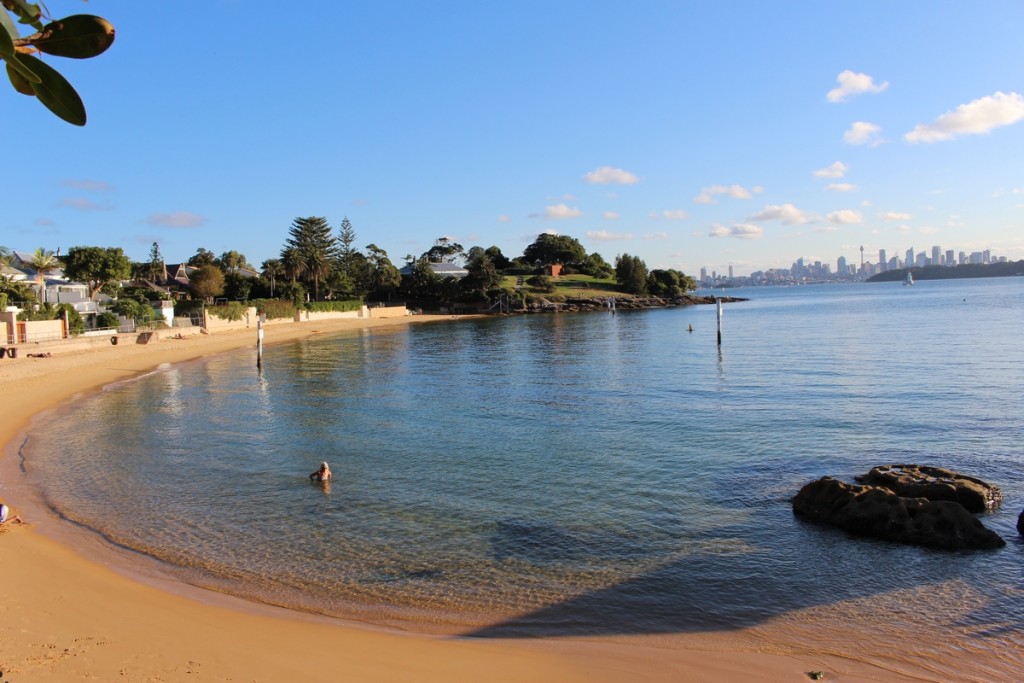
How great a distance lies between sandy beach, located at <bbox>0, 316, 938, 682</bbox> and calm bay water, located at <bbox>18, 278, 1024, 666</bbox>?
1.91ft

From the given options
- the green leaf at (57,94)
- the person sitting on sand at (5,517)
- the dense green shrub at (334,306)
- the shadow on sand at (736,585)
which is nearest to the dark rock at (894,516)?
the shadow on sand at (736,585)

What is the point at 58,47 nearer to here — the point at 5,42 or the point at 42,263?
the point at 5,42

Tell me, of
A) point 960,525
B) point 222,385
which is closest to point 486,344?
point 222,385

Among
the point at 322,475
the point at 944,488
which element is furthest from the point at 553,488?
the point at 944,488

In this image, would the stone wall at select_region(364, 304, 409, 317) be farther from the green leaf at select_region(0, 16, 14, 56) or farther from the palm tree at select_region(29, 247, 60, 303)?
the green leaf at select_region(0, 16, 14, 56)

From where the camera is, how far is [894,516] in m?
12.5

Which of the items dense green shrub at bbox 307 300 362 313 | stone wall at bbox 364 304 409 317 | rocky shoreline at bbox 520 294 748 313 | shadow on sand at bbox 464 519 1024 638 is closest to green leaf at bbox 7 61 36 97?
shadow on sand at bbox 464 519 1024 638

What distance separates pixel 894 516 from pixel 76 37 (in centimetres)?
1391

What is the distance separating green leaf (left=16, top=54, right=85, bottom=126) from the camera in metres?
2.19

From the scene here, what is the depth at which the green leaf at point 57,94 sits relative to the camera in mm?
2191

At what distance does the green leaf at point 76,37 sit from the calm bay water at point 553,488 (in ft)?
28.7

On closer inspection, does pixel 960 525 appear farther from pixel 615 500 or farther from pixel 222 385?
pixel 222 385

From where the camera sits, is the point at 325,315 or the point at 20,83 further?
the point at 325,315

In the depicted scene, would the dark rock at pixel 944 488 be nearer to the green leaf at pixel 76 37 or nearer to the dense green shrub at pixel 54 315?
the green leaf at pixel 76 37
